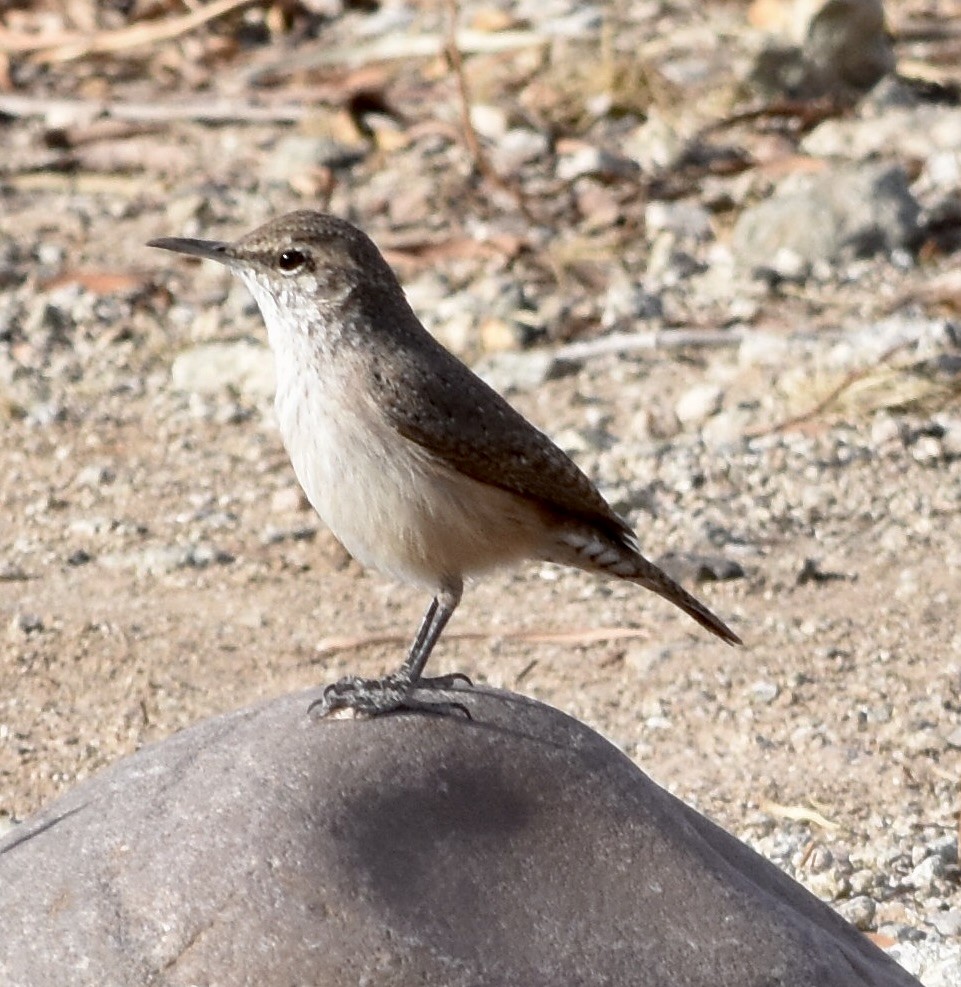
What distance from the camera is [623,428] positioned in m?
10.7

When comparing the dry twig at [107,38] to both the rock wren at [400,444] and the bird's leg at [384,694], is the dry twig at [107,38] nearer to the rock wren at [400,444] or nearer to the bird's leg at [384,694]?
the rock wren at [400,444]

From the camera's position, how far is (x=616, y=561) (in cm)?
698

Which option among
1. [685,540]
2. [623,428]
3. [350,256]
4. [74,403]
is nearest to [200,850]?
[350,256]

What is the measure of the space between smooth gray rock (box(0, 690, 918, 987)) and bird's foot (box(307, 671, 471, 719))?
0.05m

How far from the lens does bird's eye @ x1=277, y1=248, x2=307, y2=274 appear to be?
6.80 meters

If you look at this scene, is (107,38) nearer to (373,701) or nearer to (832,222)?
(832,222)

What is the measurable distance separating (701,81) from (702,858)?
417 inches

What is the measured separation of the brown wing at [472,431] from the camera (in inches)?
257

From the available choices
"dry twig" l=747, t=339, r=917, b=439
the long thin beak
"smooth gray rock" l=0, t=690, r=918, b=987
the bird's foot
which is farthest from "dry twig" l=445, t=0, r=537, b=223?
"smooth gray rock" l=0, t=690, r=918, b=987

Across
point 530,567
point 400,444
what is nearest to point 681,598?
point 400,444

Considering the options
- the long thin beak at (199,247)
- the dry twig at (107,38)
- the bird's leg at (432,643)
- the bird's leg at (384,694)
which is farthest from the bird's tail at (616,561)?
the dry twig at (107,38)

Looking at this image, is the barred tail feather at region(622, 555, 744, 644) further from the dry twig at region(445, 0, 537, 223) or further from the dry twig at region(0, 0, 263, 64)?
the dry twig at region(0, 0, 263, 64)

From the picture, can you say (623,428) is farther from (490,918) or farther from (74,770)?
(490,918)

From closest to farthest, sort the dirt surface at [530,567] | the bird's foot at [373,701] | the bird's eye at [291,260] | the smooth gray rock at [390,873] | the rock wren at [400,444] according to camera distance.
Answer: the smooth gray rock at [390,873] → the bird's foot at [373,701] → the rock wren at [400,444] → the bird's eye at [291,260] → the dirt surface at [530,567]
